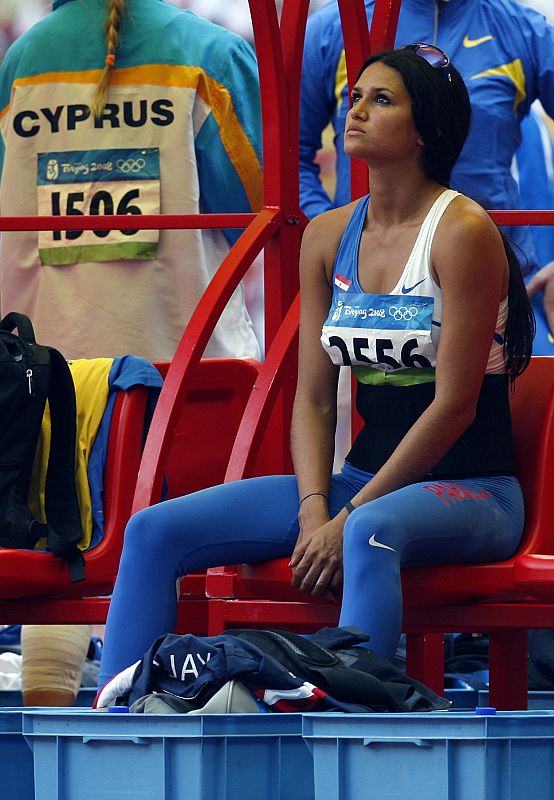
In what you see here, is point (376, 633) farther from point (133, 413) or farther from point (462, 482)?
point (133, 413)

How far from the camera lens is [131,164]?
4.62m

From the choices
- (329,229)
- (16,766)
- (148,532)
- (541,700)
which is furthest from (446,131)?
(541,700)

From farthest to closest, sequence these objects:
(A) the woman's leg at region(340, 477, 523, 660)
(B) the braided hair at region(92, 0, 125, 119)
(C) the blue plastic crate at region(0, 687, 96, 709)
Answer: (B) the braided hair at region(92, 0, 125, 119) → (C) the blue plastic crate at region(0, 687, 96, 709) → (A) the woman's leg at region(340, 477, 523, 660)

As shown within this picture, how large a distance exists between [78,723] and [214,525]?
0.83m

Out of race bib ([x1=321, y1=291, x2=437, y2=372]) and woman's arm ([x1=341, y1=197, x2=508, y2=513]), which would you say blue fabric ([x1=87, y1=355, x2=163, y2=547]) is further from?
woman's arm ([x1=341, y1=197, x2=508, y2=513])

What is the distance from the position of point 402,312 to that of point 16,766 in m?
1.06

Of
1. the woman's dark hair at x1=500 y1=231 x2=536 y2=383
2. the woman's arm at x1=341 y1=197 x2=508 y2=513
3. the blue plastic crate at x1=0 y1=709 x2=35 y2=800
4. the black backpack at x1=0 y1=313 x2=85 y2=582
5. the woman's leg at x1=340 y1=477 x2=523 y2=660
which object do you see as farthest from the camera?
the black backpack at x1=0 y1=313 x2=85 y2=582

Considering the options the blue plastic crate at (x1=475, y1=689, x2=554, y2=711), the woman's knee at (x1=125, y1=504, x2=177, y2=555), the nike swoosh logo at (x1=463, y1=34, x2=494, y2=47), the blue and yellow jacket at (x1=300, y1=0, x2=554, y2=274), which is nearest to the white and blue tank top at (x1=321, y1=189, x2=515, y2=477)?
the woman's knee at (x1=125, y1=504, x2=177, y2=555)

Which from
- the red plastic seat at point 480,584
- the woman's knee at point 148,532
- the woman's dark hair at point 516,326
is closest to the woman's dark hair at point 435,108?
the woman's dark hair at point 516,326

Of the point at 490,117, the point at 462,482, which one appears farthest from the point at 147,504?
the point at 490,117

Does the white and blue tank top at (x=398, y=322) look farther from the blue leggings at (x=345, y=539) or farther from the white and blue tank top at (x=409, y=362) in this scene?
the blue leggings at (x=345, y=539)

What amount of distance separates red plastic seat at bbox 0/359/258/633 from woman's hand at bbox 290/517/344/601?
53 centimetres

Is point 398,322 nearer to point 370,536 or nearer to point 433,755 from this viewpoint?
point 370,536

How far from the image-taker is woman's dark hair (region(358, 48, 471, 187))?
318 centimetres
